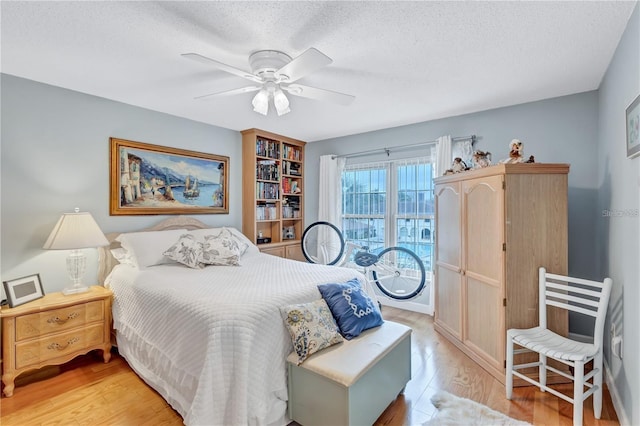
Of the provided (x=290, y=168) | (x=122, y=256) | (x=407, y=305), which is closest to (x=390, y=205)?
(x=407, y=305)

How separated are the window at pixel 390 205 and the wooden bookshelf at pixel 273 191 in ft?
2.78

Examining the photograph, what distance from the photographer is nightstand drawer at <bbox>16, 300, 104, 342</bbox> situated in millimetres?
2271

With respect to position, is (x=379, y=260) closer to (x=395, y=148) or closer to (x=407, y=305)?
(x=407, y=305)

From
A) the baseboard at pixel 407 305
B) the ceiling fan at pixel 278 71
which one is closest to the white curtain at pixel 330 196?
the baseboard at pixel 407 305

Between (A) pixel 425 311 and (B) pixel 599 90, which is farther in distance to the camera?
(A) pixel 425 311

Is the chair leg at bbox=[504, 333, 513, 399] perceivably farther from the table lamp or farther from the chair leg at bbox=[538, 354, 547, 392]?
the table lamp

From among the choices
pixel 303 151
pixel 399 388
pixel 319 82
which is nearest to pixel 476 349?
pixel 399 388

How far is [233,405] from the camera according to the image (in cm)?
165

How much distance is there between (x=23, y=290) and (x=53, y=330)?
40cm

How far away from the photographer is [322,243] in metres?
4.75

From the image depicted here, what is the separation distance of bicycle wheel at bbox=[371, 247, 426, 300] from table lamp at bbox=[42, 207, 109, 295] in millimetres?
3104

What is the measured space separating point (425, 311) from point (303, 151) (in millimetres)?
3020

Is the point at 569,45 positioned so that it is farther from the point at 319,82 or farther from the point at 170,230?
the point at 170,230

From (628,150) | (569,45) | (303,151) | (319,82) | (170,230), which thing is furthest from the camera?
(303,151)
